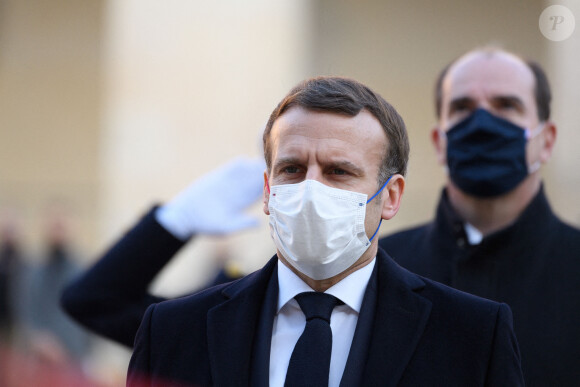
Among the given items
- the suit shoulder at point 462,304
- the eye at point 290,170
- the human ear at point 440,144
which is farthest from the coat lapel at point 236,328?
the human ear at point 440,144

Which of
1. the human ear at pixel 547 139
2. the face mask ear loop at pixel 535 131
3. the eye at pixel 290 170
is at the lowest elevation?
the human ear at pixel 547 139

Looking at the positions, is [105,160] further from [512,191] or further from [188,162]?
[512,191]

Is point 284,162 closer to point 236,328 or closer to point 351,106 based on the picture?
point 351,106

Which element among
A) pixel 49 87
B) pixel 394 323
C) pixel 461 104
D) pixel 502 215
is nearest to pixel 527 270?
pixel 502 215

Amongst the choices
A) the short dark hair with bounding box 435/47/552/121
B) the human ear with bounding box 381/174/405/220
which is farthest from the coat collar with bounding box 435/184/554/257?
the human ear with bounding box 381/174/405/220

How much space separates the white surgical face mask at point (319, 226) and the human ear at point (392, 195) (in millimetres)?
138

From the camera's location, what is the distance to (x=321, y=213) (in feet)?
8.63

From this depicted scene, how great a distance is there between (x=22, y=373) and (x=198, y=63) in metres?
11.8

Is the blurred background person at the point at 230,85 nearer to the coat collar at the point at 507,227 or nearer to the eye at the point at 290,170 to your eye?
the coat collar at the point at 507,227

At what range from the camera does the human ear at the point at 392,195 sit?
2.83 meters

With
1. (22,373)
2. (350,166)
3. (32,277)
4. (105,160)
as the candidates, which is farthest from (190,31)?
(22,373)

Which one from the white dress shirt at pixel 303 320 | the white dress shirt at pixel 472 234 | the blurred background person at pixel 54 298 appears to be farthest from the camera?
the blurred background person at pixel 54 298

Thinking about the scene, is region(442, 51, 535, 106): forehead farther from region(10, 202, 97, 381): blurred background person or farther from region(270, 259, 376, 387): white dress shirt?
region(10, 202, 97, 381): blurred background person

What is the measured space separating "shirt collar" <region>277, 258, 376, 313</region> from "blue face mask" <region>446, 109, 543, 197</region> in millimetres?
1230
